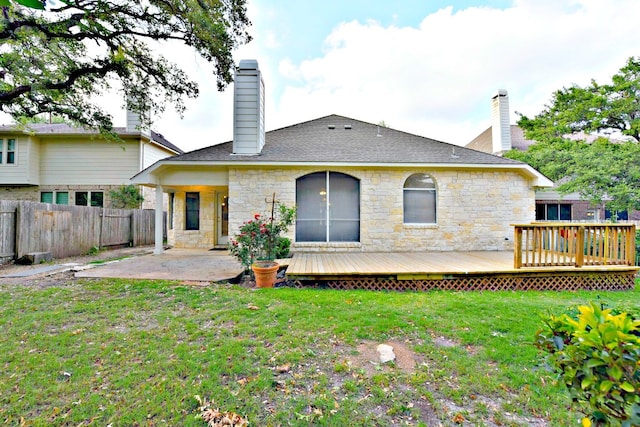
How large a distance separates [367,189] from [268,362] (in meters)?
6.38

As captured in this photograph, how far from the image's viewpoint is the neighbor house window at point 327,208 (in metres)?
8.58

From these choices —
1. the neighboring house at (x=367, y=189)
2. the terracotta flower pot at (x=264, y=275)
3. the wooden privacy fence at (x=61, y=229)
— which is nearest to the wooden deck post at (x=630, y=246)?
the neighboring house at (x=367, y=189)

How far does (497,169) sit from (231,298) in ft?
27.7

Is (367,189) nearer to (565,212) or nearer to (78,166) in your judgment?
(565,212)

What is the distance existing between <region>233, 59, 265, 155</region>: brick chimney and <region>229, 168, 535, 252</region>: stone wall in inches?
32.8

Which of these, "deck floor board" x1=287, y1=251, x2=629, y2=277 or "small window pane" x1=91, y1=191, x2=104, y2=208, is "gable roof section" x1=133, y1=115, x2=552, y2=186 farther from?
"small window pane" x1=91, y1=191, x2=104, y2=208

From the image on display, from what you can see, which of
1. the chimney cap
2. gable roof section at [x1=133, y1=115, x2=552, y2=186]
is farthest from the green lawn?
the chimney cap

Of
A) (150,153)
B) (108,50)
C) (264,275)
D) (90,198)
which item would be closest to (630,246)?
(264,275)

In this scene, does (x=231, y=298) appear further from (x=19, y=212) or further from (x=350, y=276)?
(x=19, y=212)

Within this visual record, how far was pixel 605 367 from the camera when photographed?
116cm

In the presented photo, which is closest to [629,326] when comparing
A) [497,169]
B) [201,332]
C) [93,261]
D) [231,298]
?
[201,332]

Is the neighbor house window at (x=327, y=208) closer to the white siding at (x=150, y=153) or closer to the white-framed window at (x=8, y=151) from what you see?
the white siding at (x=150, y=153)

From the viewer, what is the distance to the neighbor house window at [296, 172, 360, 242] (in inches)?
338

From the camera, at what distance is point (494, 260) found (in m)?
6.85
